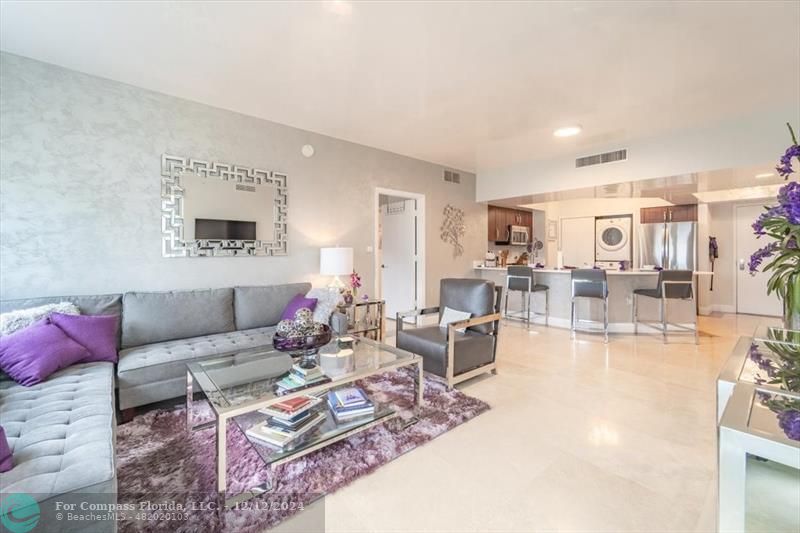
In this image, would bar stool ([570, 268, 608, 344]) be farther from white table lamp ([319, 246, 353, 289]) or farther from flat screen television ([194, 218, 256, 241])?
flat screen television ([194, 218, 256, 241])

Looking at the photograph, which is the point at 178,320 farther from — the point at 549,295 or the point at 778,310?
the point at 778,310

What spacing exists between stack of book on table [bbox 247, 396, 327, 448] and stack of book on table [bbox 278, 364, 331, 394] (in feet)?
0.28

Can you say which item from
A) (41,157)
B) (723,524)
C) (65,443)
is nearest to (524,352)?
(723,524)

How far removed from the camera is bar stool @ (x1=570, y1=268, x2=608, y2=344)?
455cm

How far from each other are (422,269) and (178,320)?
348cm

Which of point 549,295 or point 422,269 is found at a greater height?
point 422,269

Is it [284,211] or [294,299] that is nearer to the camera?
[294,299]

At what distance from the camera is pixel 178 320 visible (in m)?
2.92

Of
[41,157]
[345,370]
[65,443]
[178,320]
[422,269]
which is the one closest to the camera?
[65,443]

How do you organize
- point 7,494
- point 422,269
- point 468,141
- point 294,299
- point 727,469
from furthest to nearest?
1. point 422,269
2. point 468,141
3. point 294,299
4. point 7,494
5. point 727,469

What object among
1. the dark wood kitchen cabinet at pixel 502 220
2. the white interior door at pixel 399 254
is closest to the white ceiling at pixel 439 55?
the white interior door at pixel 399 254

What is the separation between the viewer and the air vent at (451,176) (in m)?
5.80

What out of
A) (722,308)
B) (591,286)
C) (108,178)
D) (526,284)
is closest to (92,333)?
(108,178)

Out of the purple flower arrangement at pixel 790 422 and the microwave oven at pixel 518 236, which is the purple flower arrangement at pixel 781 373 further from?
the microwave oven at pixel 518 236
